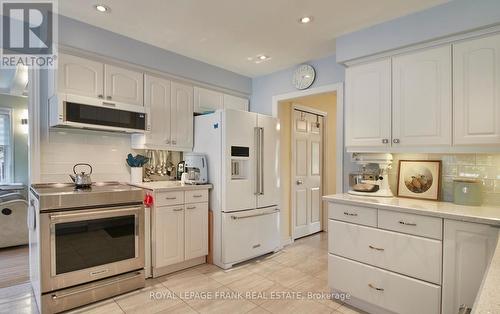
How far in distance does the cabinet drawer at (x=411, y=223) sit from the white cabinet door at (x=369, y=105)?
27.3 inches

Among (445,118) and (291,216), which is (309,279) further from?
(445,118)

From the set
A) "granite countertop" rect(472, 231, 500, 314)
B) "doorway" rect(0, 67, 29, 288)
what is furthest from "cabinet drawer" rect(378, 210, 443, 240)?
"doorway" rect(0, 67, 29, 288)

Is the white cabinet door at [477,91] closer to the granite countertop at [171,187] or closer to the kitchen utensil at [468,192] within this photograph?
the kitchen utensil at [468,192]

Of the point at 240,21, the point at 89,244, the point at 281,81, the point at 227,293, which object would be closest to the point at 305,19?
the point at 240,21

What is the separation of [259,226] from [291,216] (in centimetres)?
86

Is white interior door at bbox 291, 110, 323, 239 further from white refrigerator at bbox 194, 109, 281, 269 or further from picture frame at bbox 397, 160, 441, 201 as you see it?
picture frame at bbox 397, 160, 441, 201

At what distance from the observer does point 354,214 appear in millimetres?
2270

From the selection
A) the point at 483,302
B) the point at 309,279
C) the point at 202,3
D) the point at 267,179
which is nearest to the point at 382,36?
the point at 202,3

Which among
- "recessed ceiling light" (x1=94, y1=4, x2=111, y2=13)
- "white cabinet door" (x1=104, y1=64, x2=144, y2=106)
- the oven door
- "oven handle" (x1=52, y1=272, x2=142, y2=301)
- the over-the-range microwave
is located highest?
"recessed ceiling light" (x1=94, y1=4, x2=111, y2=13)

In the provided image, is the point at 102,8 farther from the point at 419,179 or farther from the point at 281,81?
the point at 419,179

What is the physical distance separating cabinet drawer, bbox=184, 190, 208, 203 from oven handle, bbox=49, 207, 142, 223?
587 millimetres

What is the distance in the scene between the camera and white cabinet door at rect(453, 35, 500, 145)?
1.91 metres

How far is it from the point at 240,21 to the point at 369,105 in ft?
4.78

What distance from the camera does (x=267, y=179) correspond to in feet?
11.4
